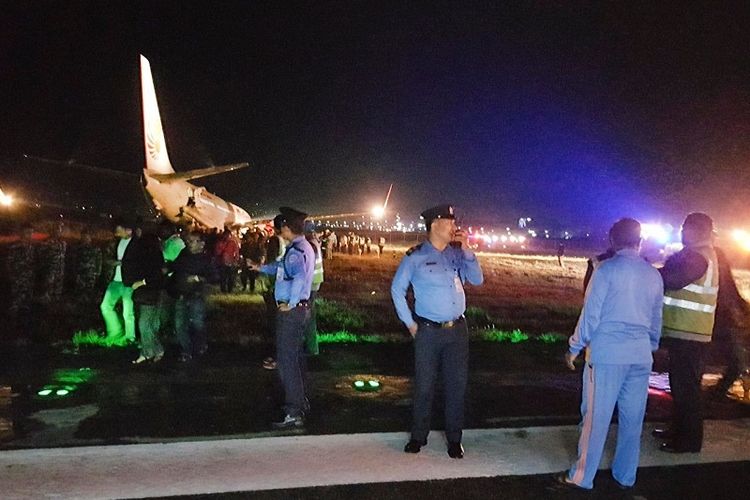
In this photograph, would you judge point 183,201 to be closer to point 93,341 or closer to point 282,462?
point 93,341

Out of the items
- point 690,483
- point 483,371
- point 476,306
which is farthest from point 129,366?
point 476,306

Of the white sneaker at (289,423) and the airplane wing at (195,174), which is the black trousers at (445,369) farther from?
the airplane wing at (195,174)

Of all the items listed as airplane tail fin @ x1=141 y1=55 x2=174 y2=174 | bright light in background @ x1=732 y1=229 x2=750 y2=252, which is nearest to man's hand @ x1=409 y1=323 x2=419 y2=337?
bright light in background @ x1=732 y1=229 x2=750 y2=252

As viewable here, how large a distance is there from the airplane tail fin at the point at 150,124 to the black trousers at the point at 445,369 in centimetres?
2116

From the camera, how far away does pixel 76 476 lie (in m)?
4.39

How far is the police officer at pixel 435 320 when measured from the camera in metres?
4.96

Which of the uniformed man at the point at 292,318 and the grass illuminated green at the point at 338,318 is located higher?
the uniformed man at the point at 292,318

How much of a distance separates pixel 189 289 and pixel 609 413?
5454 millimetres

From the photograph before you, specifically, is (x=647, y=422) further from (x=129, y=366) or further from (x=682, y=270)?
(x=129, y=366)

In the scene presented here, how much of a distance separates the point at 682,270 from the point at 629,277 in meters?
1.12

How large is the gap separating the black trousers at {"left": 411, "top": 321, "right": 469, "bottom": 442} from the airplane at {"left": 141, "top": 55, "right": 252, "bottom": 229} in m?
16.6

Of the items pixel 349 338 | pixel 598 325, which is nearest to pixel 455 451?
pixel 598 325

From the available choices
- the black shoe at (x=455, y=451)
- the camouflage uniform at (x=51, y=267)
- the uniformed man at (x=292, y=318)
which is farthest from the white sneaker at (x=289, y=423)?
the camouflage uniform at (x=51, y=267)

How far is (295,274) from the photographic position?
18.8 ft
